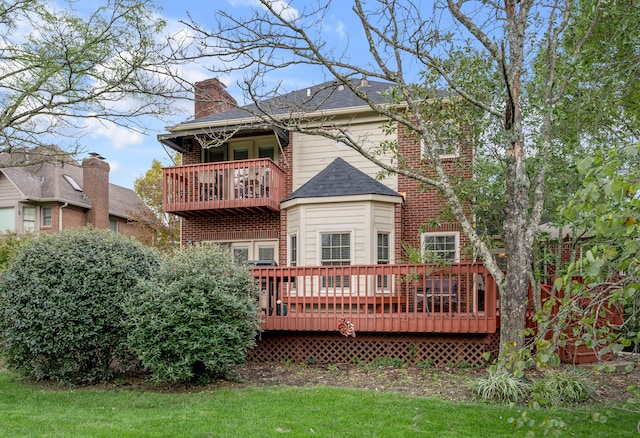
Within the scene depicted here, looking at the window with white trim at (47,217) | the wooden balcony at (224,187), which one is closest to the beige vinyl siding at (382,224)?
the wooden balcony at (224,187)

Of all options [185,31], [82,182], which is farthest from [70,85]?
[82,182]

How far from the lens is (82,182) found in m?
27.0

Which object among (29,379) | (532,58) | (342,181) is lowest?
(29,379)

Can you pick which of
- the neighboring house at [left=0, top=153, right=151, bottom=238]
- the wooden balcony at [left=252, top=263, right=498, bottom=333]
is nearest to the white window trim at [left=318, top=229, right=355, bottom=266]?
the wooden balcony at [left=252, top=263, right=498, bottom=333]

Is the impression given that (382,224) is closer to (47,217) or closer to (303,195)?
(303,195)

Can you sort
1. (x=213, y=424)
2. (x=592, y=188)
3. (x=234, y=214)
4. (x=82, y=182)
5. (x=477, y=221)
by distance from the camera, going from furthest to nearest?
(x=82, y=182) → (x=234, y=214) → (x=477, y=221) → (x=213, y=424) → (x=592, y=188)

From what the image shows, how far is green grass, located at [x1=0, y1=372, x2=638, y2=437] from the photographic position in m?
5.24

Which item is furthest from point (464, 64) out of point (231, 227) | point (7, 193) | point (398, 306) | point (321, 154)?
point (7, 193)

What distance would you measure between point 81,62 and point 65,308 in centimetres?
530

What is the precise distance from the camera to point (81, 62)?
1026 centimetres

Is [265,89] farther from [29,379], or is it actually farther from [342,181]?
[29,379]

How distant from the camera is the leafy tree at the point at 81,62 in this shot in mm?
10062

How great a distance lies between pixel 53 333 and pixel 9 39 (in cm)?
653

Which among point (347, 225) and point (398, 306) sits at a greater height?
point (347, 225)
